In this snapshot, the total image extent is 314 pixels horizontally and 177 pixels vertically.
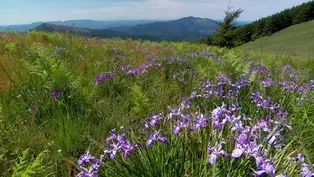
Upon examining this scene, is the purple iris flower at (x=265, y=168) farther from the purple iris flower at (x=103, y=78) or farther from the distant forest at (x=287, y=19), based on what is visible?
the distant forest at (x=287, y=19)

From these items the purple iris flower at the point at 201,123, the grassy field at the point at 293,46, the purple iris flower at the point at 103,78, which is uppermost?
the purple iris flower at the point at 201,123

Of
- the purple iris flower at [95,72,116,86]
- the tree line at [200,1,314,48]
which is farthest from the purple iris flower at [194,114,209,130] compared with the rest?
the tree line at [200,1,314,48]

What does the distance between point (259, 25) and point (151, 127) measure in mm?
65048

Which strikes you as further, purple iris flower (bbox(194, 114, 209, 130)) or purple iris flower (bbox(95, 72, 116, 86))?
purple iris flower (bbox(95, 72, 116, 86))

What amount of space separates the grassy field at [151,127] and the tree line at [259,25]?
132 feet

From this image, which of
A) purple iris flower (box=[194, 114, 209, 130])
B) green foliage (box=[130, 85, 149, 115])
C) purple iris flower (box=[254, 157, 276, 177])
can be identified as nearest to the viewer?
purple iris flower (box=[254, 157, 276, 177])

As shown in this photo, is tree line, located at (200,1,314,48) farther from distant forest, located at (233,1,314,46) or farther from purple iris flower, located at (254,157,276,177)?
purple iris flower, located at (254,157,276,177)

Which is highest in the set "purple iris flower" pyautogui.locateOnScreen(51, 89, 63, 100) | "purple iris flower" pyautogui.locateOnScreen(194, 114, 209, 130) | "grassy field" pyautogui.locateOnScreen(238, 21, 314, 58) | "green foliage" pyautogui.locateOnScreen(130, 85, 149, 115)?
"purple iris flower" pyautogui.locateOnScreen(194, 114, 209, 130)

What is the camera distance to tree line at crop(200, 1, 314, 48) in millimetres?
46062

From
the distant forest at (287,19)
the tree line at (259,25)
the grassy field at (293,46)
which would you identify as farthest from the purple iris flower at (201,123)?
the distant forest at (287,19)

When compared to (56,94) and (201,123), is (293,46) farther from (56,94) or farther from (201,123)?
(201,123)

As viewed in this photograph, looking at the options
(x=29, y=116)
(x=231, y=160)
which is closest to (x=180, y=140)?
(x=231, y=160)

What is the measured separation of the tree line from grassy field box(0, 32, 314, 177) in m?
40.2

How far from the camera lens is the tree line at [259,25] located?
46062 millimetres
